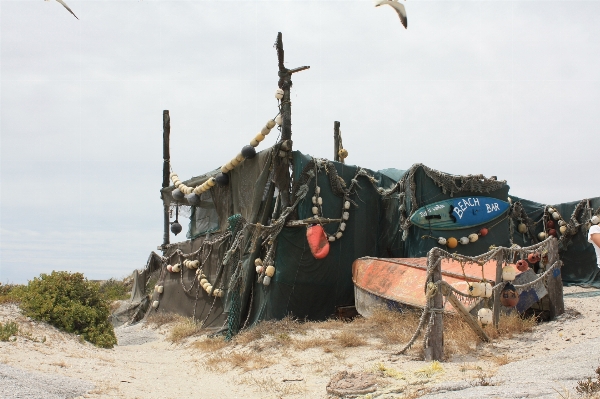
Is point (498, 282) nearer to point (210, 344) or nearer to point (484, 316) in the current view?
point (484, 316)

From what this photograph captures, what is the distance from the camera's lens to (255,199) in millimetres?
11820

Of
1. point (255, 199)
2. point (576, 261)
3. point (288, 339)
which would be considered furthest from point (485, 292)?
point (576, 261)

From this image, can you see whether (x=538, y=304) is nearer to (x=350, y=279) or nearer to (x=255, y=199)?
(x=350, y=279)

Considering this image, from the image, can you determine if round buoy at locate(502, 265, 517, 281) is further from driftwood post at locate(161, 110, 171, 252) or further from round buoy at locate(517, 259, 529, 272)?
driftwood post at locate(161, 110, 171, 252)

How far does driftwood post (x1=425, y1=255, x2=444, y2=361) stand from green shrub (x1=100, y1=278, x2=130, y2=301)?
1627 cm

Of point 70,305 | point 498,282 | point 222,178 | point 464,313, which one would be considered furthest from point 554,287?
point 70,305

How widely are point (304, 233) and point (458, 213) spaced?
3.43 m

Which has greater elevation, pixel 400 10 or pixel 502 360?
pixel 400 10

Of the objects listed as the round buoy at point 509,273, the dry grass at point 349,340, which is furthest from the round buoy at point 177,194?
the round buoy at point 509,273

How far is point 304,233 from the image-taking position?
11617mm

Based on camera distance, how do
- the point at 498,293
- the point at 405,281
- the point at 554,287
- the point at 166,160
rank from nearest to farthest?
the point at 498,293 → the point at 554,287 → the point at 405,281 → the point at 166,160

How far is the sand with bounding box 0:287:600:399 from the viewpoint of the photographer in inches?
227

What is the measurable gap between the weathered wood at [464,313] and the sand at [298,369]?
16 cm

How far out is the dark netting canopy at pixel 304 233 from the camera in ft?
37.6
